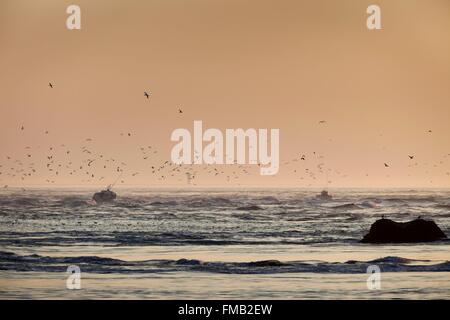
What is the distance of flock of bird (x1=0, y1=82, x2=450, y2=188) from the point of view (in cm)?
1116

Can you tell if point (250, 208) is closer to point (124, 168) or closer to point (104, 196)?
point (104, 196)

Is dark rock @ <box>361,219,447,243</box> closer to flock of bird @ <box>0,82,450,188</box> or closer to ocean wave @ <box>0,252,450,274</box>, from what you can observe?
flock of bird @ <box>0,82,450,188</box>

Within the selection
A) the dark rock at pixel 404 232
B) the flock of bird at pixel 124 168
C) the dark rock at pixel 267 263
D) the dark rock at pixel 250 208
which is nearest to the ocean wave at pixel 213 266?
the dark rock at pixel 267 263

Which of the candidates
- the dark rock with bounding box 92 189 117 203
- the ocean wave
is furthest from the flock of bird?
the ocean wave

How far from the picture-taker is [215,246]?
11.9 meters

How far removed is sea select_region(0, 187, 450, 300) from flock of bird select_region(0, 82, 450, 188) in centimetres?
25

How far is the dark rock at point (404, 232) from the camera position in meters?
11.5

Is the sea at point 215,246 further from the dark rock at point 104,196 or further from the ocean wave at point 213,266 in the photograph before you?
the dark rock at point 104,196

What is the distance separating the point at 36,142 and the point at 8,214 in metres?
2.89

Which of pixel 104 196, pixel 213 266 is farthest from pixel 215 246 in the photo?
pixel 104 196

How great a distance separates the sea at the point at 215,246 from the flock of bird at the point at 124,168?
25cm

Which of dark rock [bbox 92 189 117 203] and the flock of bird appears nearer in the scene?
the flock of bird

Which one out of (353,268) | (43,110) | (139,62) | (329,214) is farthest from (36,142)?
(329,214)

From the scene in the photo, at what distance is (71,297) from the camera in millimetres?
9109
